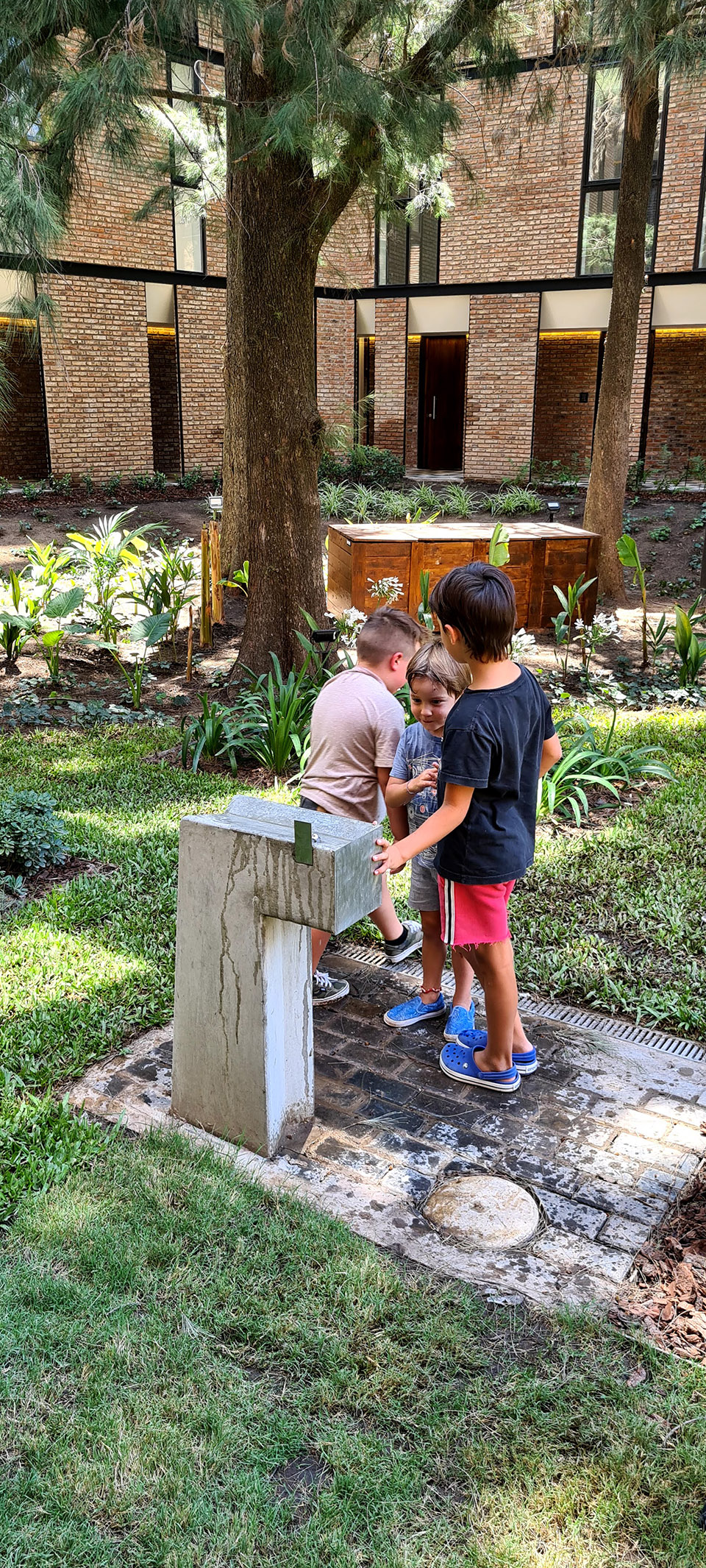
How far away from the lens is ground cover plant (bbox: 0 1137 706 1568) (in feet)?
6.21

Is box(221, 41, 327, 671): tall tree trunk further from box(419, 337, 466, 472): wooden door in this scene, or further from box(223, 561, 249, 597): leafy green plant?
box(419, 337, 466, 472): wooden door

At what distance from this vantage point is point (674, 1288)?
2514 millimetres

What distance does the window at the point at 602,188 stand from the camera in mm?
18281

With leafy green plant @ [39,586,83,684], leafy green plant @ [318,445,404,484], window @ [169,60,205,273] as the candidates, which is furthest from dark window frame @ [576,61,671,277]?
leafy green plant @ [39,586,83,684]

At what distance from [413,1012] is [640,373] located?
18566mm

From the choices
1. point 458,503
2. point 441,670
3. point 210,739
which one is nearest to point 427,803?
point 441,670

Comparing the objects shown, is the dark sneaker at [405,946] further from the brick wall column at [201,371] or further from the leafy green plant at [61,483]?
the brick wall column at [201,371]

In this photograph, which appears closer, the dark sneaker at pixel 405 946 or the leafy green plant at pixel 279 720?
the dark sneaker at pixel 405 946

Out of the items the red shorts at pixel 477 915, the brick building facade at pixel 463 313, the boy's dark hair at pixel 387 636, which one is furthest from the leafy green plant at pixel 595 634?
the brick building facade at pixel 463 313

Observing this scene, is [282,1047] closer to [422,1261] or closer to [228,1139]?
[228,1139]

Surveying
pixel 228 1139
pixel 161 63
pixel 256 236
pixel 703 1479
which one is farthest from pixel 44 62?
pixel 703 1479

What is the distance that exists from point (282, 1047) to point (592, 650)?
6.09 m

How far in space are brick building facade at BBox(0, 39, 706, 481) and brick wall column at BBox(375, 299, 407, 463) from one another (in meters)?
0.03

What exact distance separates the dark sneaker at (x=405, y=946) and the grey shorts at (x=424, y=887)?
2.35 feet
